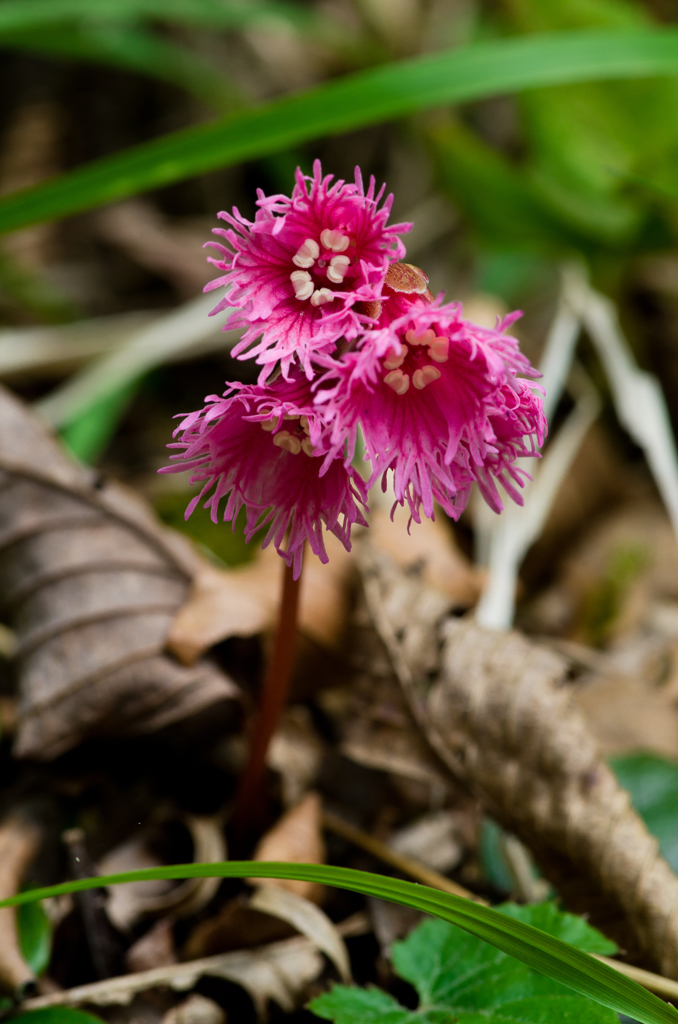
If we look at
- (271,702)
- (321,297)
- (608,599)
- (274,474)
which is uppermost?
(608,599)

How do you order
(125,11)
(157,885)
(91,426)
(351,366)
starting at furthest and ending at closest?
(125,11) < (91,426) < (157,885) < (351,366)

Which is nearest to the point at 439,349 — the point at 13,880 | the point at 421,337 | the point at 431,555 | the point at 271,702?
the point at 421,337

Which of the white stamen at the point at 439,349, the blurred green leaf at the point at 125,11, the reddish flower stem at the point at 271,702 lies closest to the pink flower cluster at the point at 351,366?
the white stamen at the point at 439,349

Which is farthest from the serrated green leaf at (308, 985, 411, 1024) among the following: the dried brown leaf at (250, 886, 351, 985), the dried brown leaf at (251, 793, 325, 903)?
the dried brown leaf at (251, 793, 325, 903)

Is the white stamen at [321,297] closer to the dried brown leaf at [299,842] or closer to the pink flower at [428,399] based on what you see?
the pink flower at [428,399]

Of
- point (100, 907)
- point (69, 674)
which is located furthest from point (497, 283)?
point (100, 907)

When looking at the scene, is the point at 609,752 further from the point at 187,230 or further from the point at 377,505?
the point at 187,230

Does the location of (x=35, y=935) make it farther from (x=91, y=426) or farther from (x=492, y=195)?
(x=492, y=195)

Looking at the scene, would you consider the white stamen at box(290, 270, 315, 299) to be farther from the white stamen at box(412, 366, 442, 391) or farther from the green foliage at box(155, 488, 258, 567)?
the green foliage at box(155, 488, 258, 567)
